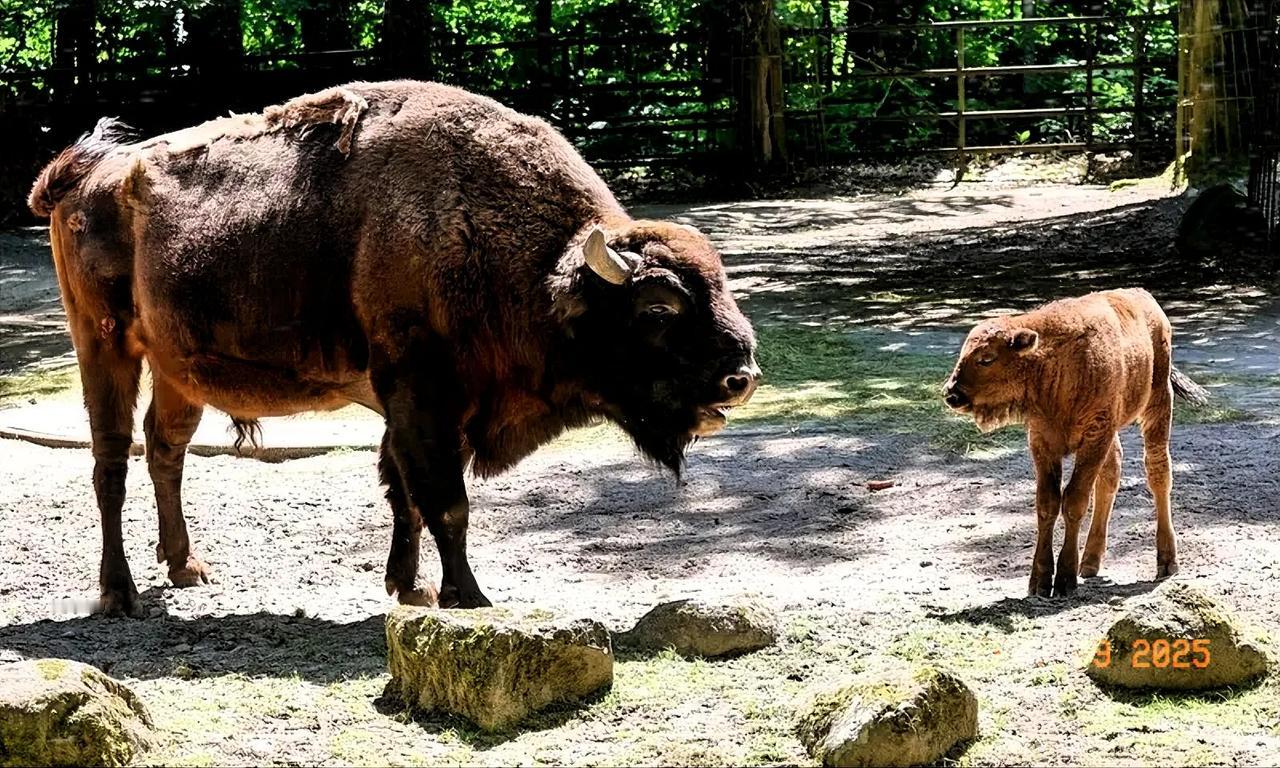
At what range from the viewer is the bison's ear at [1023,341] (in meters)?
6.30

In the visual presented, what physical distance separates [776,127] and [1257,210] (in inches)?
382

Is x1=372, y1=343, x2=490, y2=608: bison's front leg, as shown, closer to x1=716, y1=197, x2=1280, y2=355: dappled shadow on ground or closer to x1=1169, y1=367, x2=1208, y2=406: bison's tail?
x1=1169, y1=367, x2=1208, y2=406: bison's tail

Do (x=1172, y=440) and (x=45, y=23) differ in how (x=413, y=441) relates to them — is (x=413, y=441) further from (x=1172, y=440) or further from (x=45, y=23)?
(x=45, y=23)

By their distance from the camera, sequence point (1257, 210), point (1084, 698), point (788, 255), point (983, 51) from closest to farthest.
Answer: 1. point (1084, 698)
2. point (1257, 210)
3. point (788, 255)
4. point (983, 51)

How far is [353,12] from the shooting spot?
2616 centimetres

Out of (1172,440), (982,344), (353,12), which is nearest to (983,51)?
(353,12)

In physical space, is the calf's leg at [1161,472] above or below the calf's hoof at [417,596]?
above

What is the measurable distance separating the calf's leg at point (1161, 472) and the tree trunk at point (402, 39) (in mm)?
17499

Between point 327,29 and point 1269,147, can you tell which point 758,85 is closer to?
point 327,29

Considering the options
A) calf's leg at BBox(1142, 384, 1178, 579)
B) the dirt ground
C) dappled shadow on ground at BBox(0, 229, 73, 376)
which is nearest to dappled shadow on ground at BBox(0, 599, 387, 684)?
the dirt ground

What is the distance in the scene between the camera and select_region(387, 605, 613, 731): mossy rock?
195 inches

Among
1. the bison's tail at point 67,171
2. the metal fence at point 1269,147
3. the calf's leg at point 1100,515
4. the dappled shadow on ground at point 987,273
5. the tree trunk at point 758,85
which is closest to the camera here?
the calf's leg at point 1100,515
